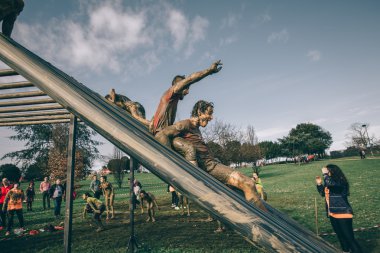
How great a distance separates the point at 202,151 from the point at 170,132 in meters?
0.48

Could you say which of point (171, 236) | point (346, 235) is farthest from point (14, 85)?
point (346, 235)

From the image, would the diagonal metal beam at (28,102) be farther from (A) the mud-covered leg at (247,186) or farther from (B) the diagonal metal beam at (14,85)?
(A) the mud-covered leg at (247,186)

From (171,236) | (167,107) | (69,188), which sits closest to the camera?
(69,188)

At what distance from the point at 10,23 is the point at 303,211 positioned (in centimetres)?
1189

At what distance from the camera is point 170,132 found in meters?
3.14

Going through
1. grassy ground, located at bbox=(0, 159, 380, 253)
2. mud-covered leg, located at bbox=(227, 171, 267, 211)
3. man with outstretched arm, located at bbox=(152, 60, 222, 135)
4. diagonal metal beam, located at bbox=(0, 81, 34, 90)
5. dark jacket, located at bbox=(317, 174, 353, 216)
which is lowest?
grassy ground, located at bbox=(0, 159, 380, 253)

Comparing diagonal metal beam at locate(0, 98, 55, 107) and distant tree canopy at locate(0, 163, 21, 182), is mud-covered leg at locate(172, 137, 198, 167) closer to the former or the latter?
diagonal metal beam at locate(0, 98, 55, 107)

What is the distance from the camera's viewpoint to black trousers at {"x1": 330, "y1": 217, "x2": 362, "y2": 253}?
17.2 feet


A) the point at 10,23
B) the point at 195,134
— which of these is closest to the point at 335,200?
the point at 195,134

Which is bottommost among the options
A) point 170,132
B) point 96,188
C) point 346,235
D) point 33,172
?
point 346,235

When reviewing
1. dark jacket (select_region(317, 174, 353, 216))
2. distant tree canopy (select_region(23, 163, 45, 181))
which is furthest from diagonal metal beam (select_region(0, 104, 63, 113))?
distant tree canopy (select_region(23, 163, 45, 181))

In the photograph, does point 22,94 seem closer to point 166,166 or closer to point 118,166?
point 166,166

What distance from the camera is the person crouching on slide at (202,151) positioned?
2.84 m

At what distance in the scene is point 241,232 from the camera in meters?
1.28
